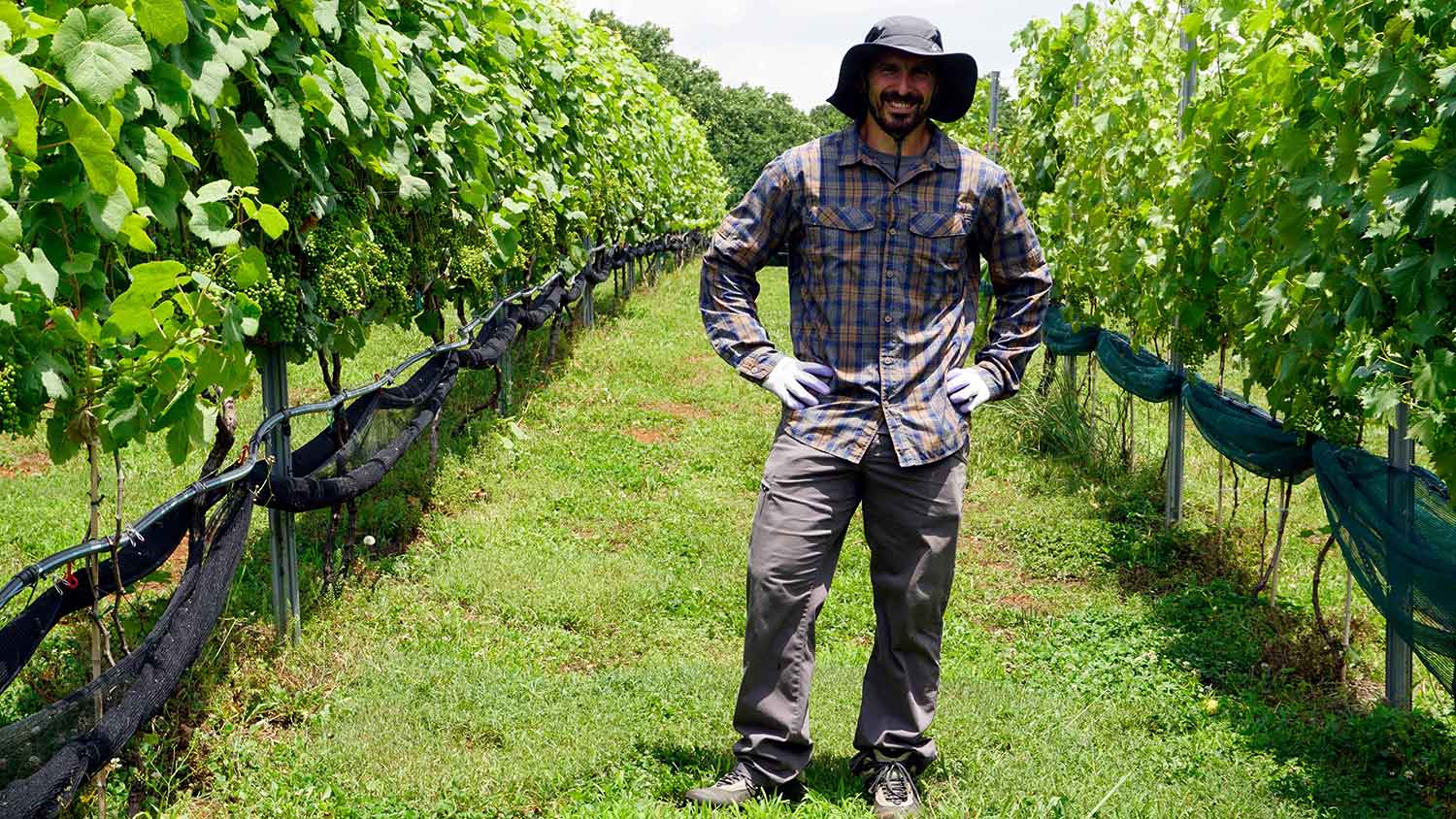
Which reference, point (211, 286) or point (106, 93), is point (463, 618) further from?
point (106, 93)

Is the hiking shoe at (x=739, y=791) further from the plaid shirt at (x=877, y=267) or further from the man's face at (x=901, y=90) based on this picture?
the man's face at (x=901, y=90)

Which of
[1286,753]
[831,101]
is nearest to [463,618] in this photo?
[831,101]

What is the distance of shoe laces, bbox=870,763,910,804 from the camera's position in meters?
3.30

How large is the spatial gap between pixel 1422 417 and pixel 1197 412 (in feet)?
8.93

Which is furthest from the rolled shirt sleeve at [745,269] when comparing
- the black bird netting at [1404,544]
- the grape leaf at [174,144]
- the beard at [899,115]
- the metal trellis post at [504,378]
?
the metal trellis post at [504,378]

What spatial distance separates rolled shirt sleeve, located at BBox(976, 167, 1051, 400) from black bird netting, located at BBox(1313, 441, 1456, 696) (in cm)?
118

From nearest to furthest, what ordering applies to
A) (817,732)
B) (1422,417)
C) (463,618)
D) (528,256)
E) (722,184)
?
(1422,417) → (817,732) → (463,618) → (528,256) → (722,184)

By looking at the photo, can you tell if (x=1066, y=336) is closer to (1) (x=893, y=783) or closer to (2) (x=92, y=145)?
(1) (x=893, y=783)

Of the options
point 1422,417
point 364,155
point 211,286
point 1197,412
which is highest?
point 364,155

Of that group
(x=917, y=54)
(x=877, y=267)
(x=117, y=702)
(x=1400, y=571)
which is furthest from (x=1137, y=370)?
(x=117, y=702)

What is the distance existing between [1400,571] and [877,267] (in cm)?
175

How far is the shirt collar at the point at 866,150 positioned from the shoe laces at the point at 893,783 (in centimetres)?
150

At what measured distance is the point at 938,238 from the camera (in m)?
3.26

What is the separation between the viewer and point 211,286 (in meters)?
2.59
